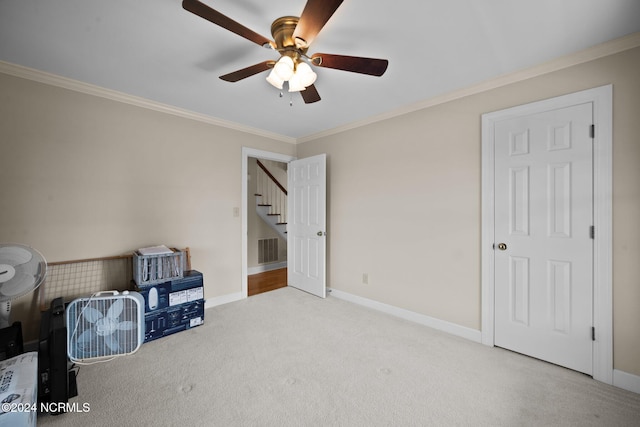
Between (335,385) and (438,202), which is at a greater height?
(438,202)

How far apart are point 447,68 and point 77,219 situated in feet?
12.0

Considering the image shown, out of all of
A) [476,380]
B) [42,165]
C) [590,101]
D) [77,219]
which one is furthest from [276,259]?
[590,101]

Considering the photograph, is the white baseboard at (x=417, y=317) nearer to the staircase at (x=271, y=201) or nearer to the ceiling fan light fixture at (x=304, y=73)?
the staircase at (x=271, y=201)

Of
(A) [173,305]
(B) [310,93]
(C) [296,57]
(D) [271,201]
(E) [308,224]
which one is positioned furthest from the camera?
(D) [271,201]

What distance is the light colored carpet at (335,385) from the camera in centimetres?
161

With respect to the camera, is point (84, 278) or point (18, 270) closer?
point (18, 270)

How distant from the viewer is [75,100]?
98.8 inches

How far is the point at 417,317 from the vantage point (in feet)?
9.64

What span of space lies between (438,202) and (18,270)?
3.47m

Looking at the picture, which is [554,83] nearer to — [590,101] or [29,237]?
[590,101]

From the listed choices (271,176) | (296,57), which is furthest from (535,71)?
(271,176)

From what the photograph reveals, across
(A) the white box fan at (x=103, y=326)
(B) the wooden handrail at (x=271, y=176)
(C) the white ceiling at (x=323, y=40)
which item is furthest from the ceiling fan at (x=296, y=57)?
(B) the wooden handrail at (x=271, y=176)

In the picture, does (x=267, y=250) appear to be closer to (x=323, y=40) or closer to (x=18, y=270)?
(x=18, y=270)

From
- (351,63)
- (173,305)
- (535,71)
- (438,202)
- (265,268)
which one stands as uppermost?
(535,71)
